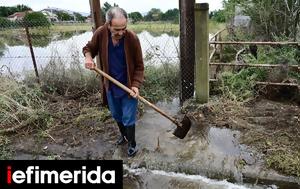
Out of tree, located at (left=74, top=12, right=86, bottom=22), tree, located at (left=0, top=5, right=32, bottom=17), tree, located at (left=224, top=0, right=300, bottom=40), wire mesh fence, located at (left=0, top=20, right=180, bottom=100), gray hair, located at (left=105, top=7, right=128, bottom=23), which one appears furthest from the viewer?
tree, located at (left=224, top=0, right=300, bottom=40)

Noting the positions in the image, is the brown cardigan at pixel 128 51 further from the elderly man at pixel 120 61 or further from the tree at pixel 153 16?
the tree at pixel 153 16

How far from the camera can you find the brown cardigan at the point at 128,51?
4.38m

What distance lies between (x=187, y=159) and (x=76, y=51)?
11.6ft

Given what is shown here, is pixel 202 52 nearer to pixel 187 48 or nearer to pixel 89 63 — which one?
pixel 187 48

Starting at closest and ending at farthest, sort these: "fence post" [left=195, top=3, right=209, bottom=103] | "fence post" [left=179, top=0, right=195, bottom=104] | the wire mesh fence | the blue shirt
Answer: the blue shirt → "fence post" [left=195, top=3, right=209, bottom=103] → "fence post" [left=179, top=0, right=195, bottom=104] → the wire mesh fence

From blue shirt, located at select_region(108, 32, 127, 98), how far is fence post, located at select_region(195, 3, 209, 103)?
6.00 feet

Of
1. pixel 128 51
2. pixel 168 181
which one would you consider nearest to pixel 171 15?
pixel 128 51

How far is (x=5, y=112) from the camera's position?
5949mm

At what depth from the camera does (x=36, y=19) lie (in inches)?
294

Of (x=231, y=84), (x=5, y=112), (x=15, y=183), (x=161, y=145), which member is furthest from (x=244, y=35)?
(x=15, y=183)

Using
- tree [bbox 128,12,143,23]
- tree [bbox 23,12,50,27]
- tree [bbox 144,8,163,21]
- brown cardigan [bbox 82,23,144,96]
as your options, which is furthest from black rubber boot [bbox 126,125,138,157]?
tree [bbox 23,12,50,27]

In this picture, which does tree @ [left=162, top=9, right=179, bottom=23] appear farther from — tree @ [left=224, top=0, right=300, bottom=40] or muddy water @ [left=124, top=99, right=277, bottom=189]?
tree @ [left=224, top=0, right=300, bottom=40]

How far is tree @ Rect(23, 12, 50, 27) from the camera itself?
7094 millimetres

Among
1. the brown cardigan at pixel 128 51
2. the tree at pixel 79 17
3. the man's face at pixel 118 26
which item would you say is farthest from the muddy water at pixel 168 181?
the tree at pixel 79 17
